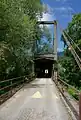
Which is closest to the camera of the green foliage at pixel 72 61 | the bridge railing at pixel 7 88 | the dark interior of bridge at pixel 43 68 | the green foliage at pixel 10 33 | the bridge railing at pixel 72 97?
the bridge railing at pixel 72 97

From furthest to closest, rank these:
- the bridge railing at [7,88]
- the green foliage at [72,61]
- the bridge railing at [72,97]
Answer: the green foliage at [72,61] → the bridge railing at [7,88] → the bridge railing at [72,97]

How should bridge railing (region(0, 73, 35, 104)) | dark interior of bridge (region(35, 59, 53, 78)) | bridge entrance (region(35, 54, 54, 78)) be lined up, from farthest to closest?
1. dark interior of bridge (region(35, 59, 53, 78))
2. bridge entrance (region(35, 54, 54, 78))
3. bridge railing (region(0, 73, 35, 104))

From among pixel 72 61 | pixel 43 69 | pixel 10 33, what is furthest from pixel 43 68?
pixel 10 33

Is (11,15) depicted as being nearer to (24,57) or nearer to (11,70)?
(11,70)

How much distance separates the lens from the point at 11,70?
28.7 meters

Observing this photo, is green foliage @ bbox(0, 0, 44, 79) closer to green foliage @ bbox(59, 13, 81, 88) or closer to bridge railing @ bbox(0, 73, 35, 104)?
bridge railing @ bbox(0, 73, 35, 104)

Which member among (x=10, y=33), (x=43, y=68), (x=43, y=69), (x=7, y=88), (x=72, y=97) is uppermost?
(x=43, y=68)

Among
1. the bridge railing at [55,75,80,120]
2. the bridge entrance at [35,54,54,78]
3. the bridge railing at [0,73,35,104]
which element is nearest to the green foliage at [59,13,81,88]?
the bridge entrance at [35,54,54,78]

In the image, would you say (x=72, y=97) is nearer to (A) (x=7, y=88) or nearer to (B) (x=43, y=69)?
(A) (x=7, y=88)

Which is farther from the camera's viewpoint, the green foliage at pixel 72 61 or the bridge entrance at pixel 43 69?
the bridge entrance at pixel 43 69

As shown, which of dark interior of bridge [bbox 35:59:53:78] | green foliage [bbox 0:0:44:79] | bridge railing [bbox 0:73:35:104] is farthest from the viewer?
dark interior of bridge [bbox 35:59:53:78]

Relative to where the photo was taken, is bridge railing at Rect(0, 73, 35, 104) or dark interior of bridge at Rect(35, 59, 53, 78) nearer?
bridge railing at Rect(0, 73, 35, 104)

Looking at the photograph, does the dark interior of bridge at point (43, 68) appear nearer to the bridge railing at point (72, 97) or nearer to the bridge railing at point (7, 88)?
the bridge railing at point (7, 88)

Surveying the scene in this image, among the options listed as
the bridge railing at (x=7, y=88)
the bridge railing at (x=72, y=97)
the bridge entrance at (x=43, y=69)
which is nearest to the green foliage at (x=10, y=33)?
the bridge railing at (x=7, y=88)
